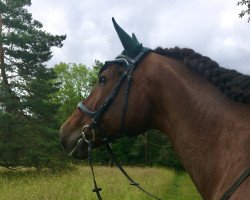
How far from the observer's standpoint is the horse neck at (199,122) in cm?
258

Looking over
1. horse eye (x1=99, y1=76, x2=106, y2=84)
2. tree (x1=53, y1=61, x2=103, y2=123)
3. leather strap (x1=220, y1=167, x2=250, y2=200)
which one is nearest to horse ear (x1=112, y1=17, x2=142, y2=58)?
horse eye (x1=99, y1=76, x2=106, y2=84)

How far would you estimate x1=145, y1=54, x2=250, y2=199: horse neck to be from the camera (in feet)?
8.46

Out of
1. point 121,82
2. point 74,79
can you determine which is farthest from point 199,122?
point 74,79

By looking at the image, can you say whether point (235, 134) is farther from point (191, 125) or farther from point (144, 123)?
point (144, 123)

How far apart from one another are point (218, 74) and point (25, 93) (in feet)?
78.9

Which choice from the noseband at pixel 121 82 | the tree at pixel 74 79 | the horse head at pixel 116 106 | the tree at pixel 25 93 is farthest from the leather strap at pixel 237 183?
the tree at pixel 74 79

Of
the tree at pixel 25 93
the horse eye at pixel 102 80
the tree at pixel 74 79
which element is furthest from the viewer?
the tree at pixel 74 79

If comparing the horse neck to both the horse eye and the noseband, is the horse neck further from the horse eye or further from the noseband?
the horse eye

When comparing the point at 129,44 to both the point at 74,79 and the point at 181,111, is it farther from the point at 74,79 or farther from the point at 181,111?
the point at 74,79

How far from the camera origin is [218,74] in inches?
112

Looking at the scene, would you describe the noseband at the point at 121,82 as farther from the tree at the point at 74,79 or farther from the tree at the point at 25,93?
the tree at the point at 74,79

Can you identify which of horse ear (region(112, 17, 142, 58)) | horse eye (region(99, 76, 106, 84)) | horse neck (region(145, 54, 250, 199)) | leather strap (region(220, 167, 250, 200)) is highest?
horse ear (region(112, 17, 142, 58))

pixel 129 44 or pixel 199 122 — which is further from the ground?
pixel 129 44

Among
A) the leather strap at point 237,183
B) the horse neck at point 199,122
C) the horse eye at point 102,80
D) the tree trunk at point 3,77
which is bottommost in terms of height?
the leather strap at point 237,183
